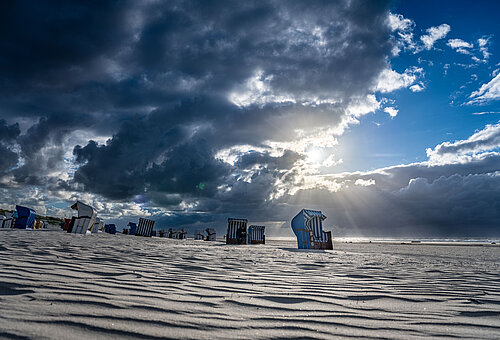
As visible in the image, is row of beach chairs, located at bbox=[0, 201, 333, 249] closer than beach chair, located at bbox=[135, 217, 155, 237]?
Yes

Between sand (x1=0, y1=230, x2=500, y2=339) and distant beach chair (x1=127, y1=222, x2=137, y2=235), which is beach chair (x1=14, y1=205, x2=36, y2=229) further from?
sand (x1=0, y1=230, x2=500, y2=339)

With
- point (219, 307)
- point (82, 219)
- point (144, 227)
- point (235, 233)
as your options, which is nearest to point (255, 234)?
point (235, 233)

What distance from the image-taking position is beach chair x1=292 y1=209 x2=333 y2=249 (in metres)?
12.3

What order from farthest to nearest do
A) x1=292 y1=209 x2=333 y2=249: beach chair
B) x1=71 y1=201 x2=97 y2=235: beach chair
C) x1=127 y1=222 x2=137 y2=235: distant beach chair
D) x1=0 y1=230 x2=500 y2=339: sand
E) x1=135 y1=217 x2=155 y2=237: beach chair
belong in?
x1=127 y1=222 x2=137 y2=235: distant beach chair → x1=135 y1=217 x2=155 y2=237: beach chair → x1=71 y1=201 x2=97 y2=235: beach chair → x1=292 y1=209 x2=333 y2=249: beach chair → x1=0 y1=230 x2=500 y2=339: sand

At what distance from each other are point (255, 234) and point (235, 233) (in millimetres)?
1854

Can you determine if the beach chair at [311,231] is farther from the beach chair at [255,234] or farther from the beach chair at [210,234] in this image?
the beach chair at [210,234]

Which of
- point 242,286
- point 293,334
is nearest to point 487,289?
point 242,286

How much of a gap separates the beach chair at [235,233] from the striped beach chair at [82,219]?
301 inches

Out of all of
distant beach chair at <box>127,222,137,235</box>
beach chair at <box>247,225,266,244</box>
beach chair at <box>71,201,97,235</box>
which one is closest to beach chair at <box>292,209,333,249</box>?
beach chair at <box>247,225,266,244</box>

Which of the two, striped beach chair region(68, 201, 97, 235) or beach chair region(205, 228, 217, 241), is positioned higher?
striped beach chair region(68, 201, 97, 235)

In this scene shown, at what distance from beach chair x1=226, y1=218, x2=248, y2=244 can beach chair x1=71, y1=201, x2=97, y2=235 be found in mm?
7648

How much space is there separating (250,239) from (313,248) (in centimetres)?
747

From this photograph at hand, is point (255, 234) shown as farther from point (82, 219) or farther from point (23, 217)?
point (23, 217)

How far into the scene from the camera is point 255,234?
1933cm
